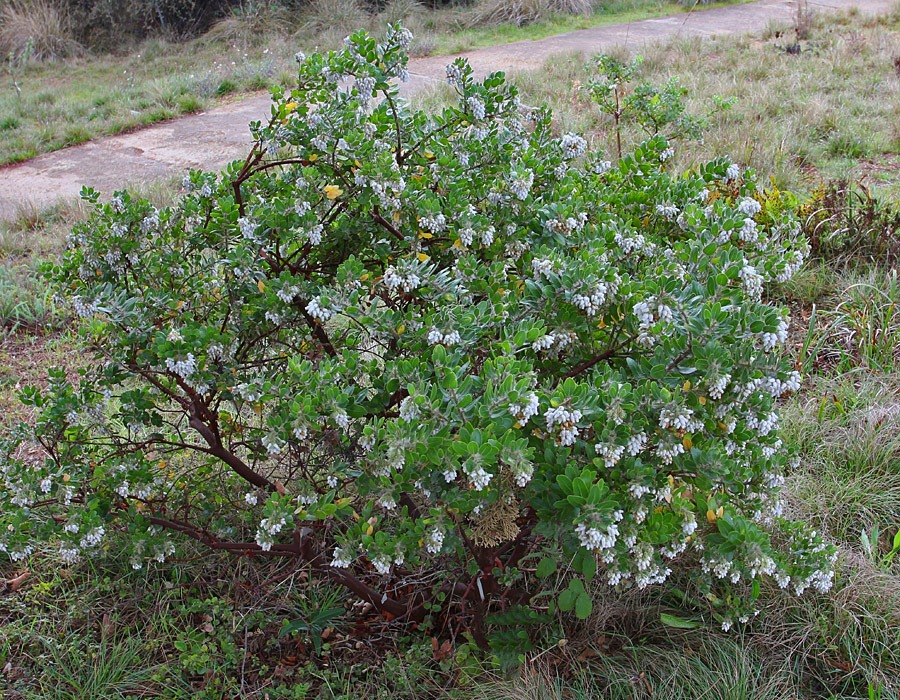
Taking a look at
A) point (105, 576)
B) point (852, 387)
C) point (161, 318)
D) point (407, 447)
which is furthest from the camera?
point (852, 387)

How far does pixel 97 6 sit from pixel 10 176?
6.97 metres

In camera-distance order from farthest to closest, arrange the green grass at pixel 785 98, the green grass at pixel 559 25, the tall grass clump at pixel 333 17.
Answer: the tall grass clump at pixel 333 17
the green grass at pixel 559 25
the green grass at pixel 785 98

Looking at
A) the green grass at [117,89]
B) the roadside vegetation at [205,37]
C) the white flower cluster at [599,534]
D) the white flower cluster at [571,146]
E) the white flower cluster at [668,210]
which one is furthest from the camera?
the roadside vegetation at [205,37]

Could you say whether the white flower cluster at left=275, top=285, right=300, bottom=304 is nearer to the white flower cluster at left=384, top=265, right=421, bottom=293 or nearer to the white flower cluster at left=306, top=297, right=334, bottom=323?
the white flower cluster at left=306, top=297, right=334, bottom=323

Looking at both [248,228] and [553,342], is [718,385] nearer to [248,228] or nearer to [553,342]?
[553,342]

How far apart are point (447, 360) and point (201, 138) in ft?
19.9

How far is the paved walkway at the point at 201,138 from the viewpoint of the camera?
6.24m

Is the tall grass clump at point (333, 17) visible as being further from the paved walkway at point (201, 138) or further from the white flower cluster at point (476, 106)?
the white flower cluster at point (476, 106)

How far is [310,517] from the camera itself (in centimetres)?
192

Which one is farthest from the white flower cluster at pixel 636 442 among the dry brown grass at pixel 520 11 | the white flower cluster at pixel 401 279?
the dry brown grass at pixel 520 11

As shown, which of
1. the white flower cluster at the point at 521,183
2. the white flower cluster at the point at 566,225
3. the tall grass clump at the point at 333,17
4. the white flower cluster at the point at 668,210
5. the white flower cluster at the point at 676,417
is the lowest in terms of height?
the white flower cluster at the point at 676,417

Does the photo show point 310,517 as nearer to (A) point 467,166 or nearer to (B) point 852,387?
(A) point 467,166

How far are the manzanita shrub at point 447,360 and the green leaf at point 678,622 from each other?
0.33ft

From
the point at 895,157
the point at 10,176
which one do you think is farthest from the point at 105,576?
the point at 895,157
